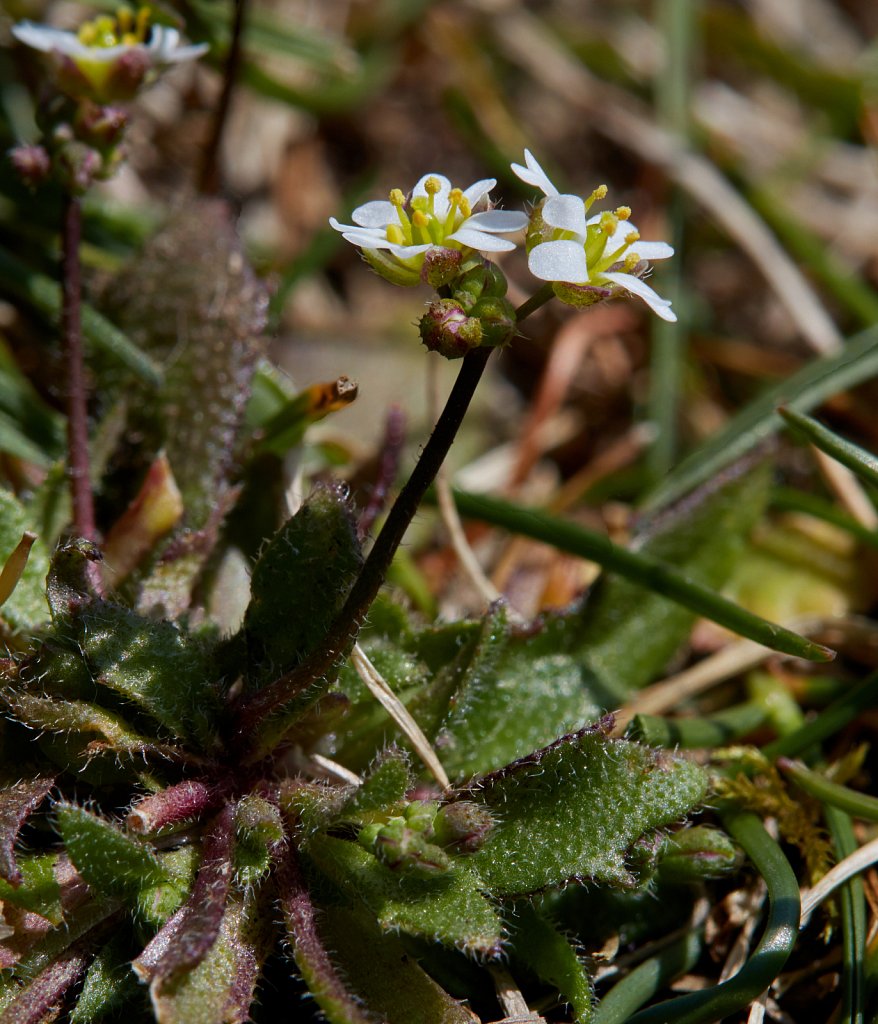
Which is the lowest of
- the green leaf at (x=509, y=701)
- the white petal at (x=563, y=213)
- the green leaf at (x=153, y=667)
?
the green leaf at (x=509, y=701)

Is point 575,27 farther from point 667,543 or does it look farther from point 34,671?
point 34,671

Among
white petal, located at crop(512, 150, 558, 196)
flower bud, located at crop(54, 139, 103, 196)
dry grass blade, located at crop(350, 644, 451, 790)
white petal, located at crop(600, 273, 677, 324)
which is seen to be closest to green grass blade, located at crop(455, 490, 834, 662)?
dry grass blade, located at crop(350, 644, 451, 790)

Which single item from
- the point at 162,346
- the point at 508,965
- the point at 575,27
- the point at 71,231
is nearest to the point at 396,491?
the point at 162,346

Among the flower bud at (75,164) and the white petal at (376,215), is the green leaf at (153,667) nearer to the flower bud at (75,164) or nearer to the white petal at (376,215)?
the white petal at (376,215)

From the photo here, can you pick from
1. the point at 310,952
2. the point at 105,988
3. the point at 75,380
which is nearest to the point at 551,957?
the point at 310,952

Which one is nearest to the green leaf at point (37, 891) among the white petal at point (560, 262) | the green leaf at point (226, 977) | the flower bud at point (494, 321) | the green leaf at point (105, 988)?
the green leaf at point (105, 988)
